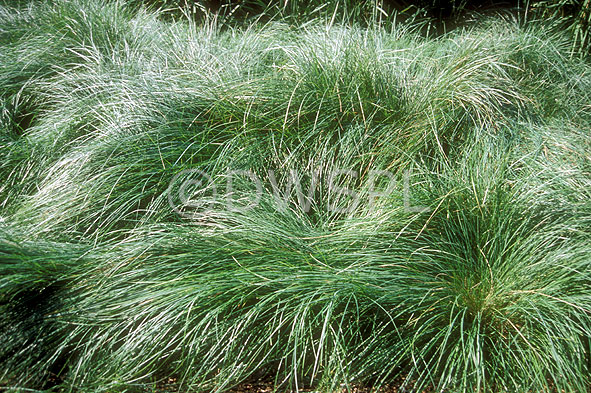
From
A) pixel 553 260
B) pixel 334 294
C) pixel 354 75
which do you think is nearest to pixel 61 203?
pixel 334 294

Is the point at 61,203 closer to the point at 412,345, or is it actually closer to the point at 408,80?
the point at 412,345

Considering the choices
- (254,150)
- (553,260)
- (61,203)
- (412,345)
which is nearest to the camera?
(412,345)

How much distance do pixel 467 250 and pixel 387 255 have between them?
35 cm

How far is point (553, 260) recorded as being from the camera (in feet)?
6.64

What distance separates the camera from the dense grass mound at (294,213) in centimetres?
192

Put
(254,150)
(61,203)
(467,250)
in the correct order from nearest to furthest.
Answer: (467,250)
(61,203)
(254,150)

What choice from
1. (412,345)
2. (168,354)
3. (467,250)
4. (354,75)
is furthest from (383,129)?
(168,354)

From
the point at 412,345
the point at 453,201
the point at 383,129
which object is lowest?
the point at 412,345

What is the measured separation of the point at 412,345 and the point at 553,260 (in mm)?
685

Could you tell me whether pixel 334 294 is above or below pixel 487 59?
below

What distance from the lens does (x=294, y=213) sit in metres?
2.40

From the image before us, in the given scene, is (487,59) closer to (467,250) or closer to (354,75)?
(354,75)

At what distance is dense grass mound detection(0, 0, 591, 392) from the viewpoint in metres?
1.92

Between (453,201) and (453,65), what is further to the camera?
(453,65)
